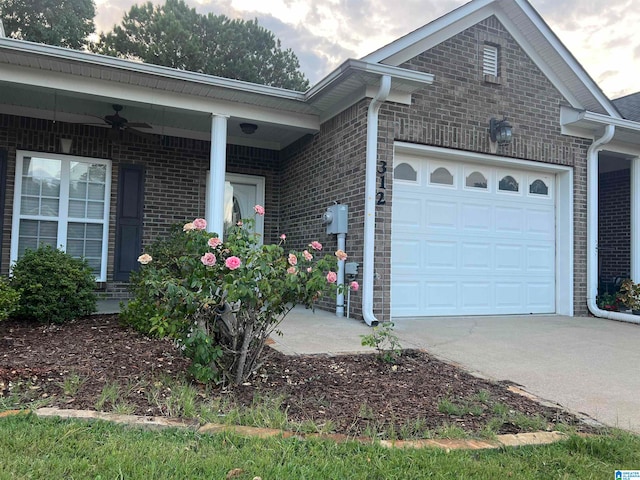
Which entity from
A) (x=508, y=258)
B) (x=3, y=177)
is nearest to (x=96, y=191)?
(x=3, y=177)

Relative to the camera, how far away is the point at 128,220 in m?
8.07

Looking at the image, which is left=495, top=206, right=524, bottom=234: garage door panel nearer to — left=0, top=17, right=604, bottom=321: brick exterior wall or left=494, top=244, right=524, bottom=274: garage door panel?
left=494, top=244, right=524, bottom=274: garage door panel

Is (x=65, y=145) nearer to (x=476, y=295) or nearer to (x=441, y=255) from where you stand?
(x=441, y=255)

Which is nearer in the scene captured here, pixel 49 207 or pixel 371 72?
pixel 371 72

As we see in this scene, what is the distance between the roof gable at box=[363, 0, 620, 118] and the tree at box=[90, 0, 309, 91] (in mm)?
17091

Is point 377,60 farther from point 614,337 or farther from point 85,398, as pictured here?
point 85,398

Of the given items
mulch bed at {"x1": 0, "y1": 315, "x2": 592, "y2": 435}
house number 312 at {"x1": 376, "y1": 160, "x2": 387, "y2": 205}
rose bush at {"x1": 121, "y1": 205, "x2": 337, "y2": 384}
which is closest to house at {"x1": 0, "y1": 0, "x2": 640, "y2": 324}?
house number 312 at {"x1": 376, "y1": 160, "x2": 387, "y2": 205}

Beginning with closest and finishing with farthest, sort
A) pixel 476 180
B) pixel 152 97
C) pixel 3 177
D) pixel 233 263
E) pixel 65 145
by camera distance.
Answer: pixel 233 263 → pixel 152 97 → pixel 476 180 → pixel 3 177 → pixel 65 145

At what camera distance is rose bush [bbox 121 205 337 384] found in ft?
10.4

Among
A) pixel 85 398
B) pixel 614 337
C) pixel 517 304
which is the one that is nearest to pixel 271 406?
pixel 85 398

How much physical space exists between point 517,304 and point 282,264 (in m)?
5.47

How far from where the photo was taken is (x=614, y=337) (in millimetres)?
5871

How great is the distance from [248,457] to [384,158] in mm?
4747

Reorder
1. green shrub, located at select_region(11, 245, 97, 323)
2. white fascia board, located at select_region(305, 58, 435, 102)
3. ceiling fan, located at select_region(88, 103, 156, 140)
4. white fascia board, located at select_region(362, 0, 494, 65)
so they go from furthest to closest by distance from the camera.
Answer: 1. ceiling fan, located at select_region(88, 103, 156, 140)
2. white fascia board, located at select_region(362, 0, 494, 65)
3. white fascia board, located at select_region(305, 58, 435, 102)
4. green shrub, located at select_region(11, 245, 97, 323)
